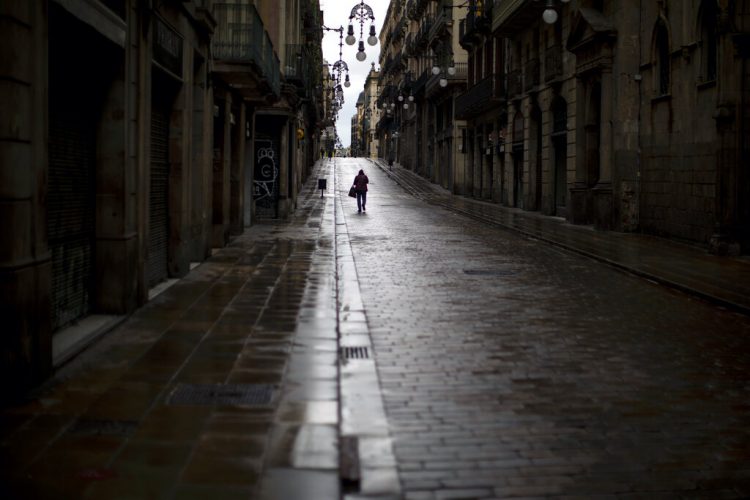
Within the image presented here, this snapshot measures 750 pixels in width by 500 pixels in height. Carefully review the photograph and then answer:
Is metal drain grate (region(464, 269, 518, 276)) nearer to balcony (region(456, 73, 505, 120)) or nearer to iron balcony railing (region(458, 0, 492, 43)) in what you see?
balcony (region(456, 73, 505, 120))

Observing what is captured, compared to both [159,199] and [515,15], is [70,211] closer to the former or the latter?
[159,199]

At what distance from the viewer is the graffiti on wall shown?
Answer: 2855cm

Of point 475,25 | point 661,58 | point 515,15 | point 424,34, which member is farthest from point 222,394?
point 424,34

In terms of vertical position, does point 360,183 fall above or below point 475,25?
below

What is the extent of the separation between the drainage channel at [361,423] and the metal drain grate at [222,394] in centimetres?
57

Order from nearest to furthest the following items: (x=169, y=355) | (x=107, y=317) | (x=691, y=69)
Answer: (x=169, y=355) → (x=107, y=317) → (x=691, y=69)

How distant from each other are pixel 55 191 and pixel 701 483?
20.2 feet

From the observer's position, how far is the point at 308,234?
21938mm

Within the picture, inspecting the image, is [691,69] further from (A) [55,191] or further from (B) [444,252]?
(A) [55,191]

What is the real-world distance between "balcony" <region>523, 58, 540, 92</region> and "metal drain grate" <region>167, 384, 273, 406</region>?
2856 cm

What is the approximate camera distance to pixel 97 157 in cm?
913

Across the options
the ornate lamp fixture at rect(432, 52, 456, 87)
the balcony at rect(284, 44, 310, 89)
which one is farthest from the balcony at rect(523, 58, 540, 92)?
the ornate lamp fixture at rect(432, 52, 456, 87)

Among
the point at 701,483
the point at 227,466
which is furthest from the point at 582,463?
the point at 227,466

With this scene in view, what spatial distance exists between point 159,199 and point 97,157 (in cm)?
312
